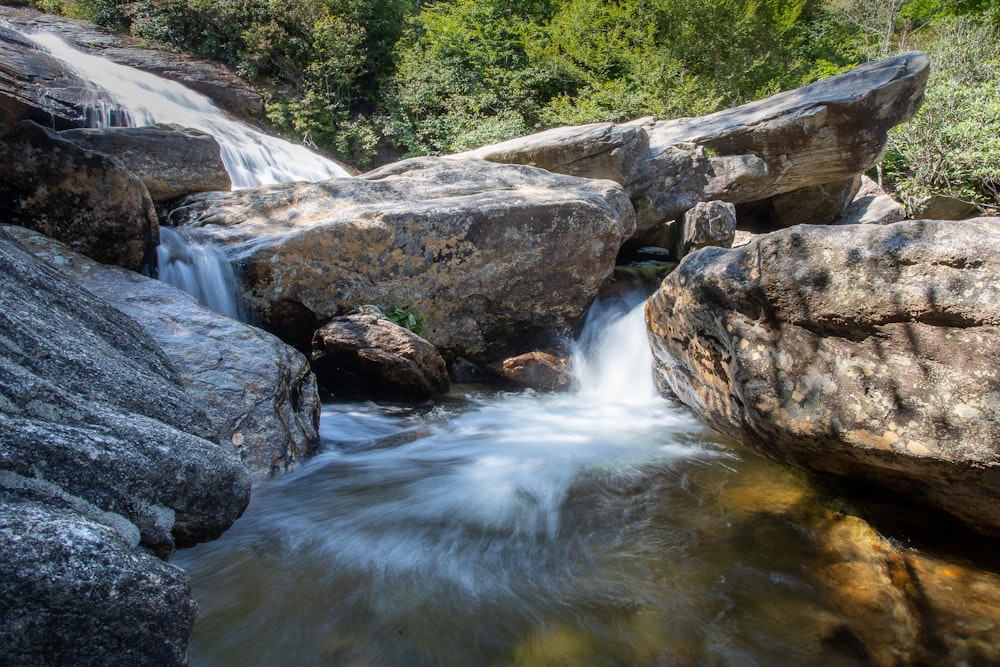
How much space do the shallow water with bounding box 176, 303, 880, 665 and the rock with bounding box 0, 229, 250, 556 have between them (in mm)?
573

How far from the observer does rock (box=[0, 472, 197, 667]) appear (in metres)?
1.11

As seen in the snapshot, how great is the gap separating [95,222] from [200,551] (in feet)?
11.6

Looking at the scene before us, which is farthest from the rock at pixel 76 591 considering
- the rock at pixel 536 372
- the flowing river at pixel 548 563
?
the rock at pixel 536 372

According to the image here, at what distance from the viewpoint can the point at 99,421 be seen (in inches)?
64.2

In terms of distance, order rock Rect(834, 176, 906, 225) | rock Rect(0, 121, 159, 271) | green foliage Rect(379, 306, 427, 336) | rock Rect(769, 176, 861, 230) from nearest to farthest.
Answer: rock Rect(0, 121, 159, 271) < green foliage Rect(379, 306, 427, 336) < rock Rect(769, 176, 861, 230) < rock Rect(834, 176, 906, 225)

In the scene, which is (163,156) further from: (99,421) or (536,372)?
(99,421)

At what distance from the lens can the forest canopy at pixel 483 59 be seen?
1667 centimetres

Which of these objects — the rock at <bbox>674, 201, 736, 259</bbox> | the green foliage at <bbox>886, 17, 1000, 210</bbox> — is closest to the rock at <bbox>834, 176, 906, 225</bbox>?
the green foliage at <bbox>886, 17, 1000, 210</bbox>

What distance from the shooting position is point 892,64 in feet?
30.8

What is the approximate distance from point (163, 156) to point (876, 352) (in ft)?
26.9

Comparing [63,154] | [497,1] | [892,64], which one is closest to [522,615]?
[63,154]

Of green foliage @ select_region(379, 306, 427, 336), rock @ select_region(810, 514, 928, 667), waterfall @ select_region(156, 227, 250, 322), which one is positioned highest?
waterfall @ select_region(156, 227, 250, 322)

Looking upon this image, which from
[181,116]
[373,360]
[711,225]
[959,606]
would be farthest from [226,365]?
[181,116]

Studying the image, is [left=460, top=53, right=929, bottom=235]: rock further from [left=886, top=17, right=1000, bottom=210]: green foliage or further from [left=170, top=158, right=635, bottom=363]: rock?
[left=886, top=17, right=1000, bottom=210]: green foliage
